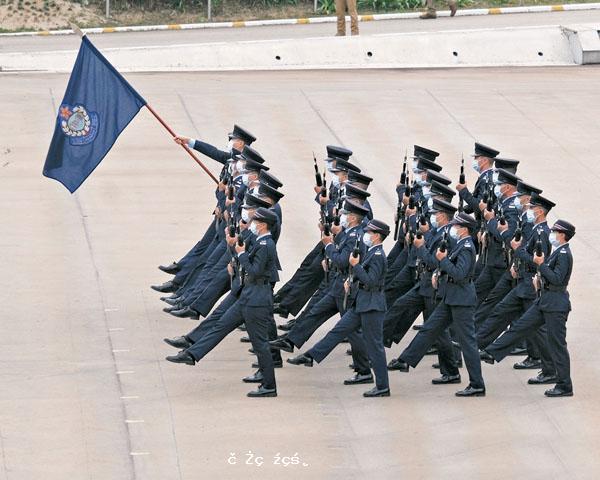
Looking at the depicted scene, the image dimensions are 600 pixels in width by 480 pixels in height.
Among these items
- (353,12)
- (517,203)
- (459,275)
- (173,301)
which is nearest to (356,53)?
(353,12)

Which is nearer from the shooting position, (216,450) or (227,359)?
(216,450)

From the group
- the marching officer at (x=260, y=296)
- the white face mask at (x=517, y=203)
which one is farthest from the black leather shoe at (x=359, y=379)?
the white face mask at (x=517, y=203)

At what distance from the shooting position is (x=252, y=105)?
22.8 meters

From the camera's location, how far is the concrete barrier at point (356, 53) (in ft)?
81.3

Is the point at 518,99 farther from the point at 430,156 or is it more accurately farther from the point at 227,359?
the point at 227,359

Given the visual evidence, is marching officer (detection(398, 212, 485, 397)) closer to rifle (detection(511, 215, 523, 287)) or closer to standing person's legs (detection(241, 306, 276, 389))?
rifle (detection(511, 215, 523, 287))

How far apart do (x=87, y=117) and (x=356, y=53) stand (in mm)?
9990

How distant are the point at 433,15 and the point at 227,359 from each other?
1645cm

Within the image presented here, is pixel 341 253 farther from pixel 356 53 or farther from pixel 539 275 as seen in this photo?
pixel 356 53

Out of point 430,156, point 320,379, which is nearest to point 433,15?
point 430,156

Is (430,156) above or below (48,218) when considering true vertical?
above

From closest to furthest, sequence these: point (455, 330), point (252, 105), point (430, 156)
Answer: point (455, 330) < point (430, 156) < point (252, 105)

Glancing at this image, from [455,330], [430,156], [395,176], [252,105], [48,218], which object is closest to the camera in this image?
[455,330]

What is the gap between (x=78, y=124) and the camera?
1572 cm
